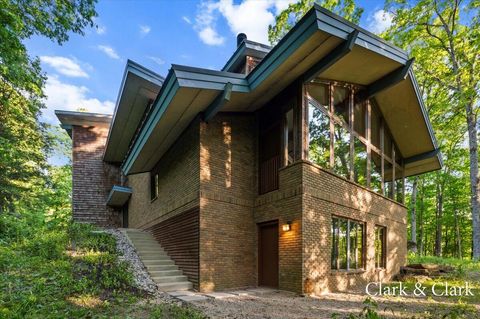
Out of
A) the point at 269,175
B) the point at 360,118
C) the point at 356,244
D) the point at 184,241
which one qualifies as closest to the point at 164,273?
the point at 184,241

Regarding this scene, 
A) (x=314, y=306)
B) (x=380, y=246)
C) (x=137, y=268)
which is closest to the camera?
(x=314, y=306)

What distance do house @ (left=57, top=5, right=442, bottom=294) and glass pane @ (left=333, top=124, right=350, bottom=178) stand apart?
36 mm

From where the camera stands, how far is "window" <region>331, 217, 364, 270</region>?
8518mm

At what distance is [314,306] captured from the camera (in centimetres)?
613

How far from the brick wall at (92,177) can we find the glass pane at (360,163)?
14.3 m

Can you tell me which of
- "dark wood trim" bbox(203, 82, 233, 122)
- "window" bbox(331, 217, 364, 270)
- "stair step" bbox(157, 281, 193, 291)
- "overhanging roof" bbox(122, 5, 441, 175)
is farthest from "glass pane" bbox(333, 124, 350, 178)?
"stair step" bbox(157, 281, 193, 291)

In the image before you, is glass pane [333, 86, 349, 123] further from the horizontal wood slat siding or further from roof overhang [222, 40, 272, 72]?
the horizontal wood slat siding

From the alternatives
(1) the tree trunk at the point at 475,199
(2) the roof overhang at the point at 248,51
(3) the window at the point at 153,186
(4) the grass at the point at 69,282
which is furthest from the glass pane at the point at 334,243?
(1) the tree trunk at the point at 475,199

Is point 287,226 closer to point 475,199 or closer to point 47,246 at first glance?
point 47,246

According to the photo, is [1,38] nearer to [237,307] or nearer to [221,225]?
[221,225]

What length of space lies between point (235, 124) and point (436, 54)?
48.8 feet

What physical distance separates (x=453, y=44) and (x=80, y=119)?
809 inches

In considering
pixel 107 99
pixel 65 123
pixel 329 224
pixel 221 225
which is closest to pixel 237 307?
pixel 221 225

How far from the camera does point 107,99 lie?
58.3 meters
